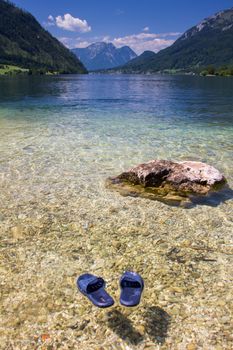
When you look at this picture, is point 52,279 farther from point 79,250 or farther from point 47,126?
point 47,126

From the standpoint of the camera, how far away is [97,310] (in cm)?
679

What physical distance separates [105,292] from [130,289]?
22.1 inches

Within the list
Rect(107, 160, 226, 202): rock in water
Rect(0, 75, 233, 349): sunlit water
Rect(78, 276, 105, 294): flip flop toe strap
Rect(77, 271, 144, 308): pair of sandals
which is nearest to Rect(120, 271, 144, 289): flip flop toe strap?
Rect(77, 271, 144, 308): pair of sandals

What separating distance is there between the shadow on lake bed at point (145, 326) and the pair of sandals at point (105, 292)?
1.25 feet

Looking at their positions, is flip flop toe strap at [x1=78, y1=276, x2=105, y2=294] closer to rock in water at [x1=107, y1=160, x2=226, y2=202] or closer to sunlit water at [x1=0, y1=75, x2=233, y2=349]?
sunlit water at [x1=0, y1=75, x2=233, y2=349]

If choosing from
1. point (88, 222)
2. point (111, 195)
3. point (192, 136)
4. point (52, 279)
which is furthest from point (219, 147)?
point (52, 279)

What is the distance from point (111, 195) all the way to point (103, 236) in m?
3.29

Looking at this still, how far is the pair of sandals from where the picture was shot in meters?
6.48

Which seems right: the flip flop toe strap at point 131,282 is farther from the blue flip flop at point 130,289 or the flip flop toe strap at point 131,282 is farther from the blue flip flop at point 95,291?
the blue flip flop at point 95,291

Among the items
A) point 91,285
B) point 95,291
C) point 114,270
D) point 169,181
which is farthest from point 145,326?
point 169,181

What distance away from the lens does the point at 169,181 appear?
13352 millimetres

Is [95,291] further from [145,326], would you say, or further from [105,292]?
[145,326]

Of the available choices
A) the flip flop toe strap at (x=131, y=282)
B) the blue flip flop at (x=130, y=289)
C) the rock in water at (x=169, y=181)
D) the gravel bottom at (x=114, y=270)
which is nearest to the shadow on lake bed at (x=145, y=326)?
the gravel bottom at (x=114, y=270)

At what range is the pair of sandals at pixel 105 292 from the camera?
6.48 metres
